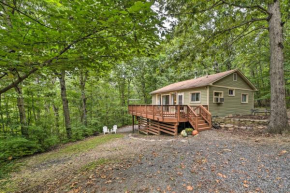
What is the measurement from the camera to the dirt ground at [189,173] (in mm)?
2693

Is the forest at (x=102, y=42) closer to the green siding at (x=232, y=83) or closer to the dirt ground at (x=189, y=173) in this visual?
the dirt ground at (x=189, y=173)

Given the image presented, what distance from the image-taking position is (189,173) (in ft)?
10.4

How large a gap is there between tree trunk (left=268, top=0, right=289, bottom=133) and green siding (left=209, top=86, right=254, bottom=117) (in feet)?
15.4

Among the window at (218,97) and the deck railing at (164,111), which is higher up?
the window at (218,97)

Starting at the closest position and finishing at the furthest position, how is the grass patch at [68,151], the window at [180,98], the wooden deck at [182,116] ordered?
the grass patch at [68,151] → the wooden deck at [182,116] → the window at [180,98]

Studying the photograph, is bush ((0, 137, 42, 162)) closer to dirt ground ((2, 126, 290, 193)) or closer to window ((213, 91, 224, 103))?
dirt ground ((2, 126, 290, 193))

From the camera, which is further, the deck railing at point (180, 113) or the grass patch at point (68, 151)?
the deck railing at point (180, 113)

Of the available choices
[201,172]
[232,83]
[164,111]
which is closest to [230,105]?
[232,83]

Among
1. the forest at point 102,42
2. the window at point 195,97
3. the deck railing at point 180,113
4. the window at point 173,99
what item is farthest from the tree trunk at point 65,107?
the window at point 195,97

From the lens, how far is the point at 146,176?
3.20 metres

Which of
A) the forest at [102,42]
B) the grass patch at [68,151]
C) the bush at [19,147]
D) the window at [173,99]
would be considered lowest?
the grass patch at [68,151]

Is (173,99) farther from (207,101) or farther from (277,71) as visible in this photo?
(277,71)

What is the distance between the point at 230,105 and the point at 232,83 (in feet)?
6.08

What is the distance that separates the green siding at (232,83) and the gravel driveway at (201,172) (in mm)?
6852
